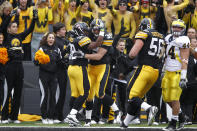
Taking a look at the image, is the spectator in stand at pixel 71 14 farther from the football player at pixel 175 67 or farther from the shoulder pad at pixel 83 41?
the football player at pixel 175 67

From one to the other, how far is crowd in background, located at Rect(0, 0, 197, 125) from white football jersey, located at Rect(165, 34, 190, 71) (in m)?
2.23

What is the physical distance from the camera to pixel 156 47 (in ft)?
34.8

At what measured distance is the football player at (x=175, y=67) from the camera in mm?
10359

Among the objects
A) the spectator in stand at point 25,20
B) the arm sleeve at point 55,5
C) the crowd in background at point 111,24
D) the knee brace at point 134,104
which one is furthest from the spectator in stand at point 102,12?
the knee brace at point 134,104

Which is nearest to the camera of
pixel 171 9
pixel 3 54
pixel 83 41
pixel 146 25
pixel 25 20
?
pixel 146 25

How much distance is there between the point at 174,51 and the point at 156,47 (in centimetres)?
36

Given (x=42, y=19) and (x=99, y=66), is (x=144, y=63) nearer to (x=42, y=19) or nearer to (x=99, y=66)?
(x=99, y=66)

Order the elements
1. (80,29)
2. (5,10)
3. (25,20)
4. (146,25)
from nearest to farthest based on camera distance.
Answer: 1. (146,25)
2. (80,29)
3. (5,10)
4. (25,20)

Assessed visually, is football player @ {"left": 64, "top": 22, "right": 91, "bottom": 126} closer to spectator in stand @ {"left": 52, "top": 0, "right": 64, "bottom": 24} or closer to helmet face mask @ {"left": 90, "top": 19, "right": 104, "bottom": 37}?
helmet face mask @ {"left": 90, "top": 19, "right": 104, "bottom": 37}

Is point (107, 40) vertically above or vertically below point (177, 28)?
below

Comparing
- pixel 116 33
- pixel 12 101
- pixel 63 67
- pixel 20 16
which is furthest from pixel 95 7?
pixel 12 101

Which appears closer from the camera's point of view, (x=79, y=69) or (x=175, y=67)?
(x=175, y=67)

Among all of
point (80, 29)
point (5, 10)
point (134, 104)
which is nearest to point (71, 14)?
point (5, 10)

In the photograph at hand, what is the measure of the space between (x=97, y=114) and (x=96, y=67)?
1.43 meters
